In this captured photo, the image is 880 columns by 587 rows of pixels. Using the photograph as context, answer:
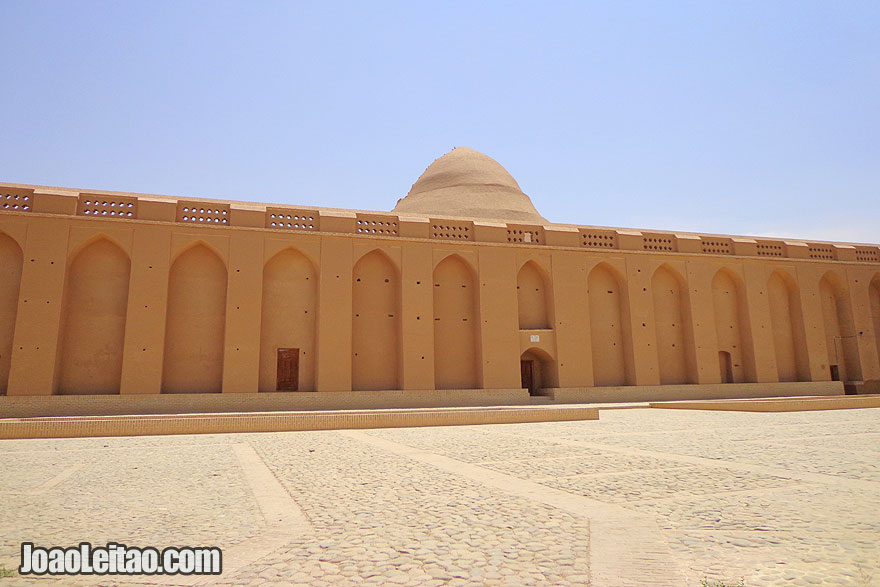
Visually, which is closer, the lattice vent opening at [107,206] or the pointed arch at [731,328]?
the lattice vent opening at [107,206]

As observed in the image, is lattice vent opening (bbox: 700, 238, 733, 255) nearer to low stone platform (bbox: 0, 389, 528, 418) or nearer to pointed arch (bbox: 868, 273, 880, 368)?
pointed arch (bbox: 868, 273, 880, 368)

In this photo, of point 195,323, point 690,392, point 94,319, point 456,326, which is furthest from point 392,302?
point 690,392

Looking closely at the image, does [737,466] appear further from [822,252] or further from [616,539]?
[822,252]

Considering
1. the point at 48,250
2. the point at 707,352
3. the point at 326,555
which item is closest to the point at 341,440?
the point at 326,555

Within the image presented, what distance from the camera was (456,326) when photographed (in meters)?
19.4

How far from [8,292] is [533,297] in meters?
15.3

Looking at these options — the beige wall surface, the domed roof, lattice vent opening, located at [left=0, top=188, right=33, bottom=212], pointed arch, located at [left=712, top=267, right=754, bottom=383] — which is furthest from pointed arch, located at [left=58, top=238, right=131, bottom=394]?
pointed arch, located at [left=712, top=267, right=754, bottom=383]

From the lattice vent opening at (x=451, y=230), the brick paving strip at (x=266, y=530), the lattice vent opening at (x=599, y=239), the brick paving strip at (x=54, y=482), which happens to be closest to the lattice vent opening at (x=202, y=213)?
the lattice vent opening at (x=451, y=230)

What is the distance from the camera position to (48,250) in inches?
608

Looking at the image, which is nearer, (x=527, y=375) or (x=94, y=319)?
(x=94, y=319)

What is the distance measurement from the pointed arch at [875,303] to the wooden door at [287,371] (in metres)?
22.7

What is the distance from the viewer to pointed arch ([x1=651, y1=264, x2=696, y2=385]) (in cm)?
2142

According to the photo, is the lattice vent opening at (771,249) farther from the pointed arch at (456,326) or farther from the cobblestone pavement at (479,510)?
the cobblestone pavement at (479,510)

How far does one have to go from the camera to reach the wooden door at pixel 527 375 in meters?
20.5
